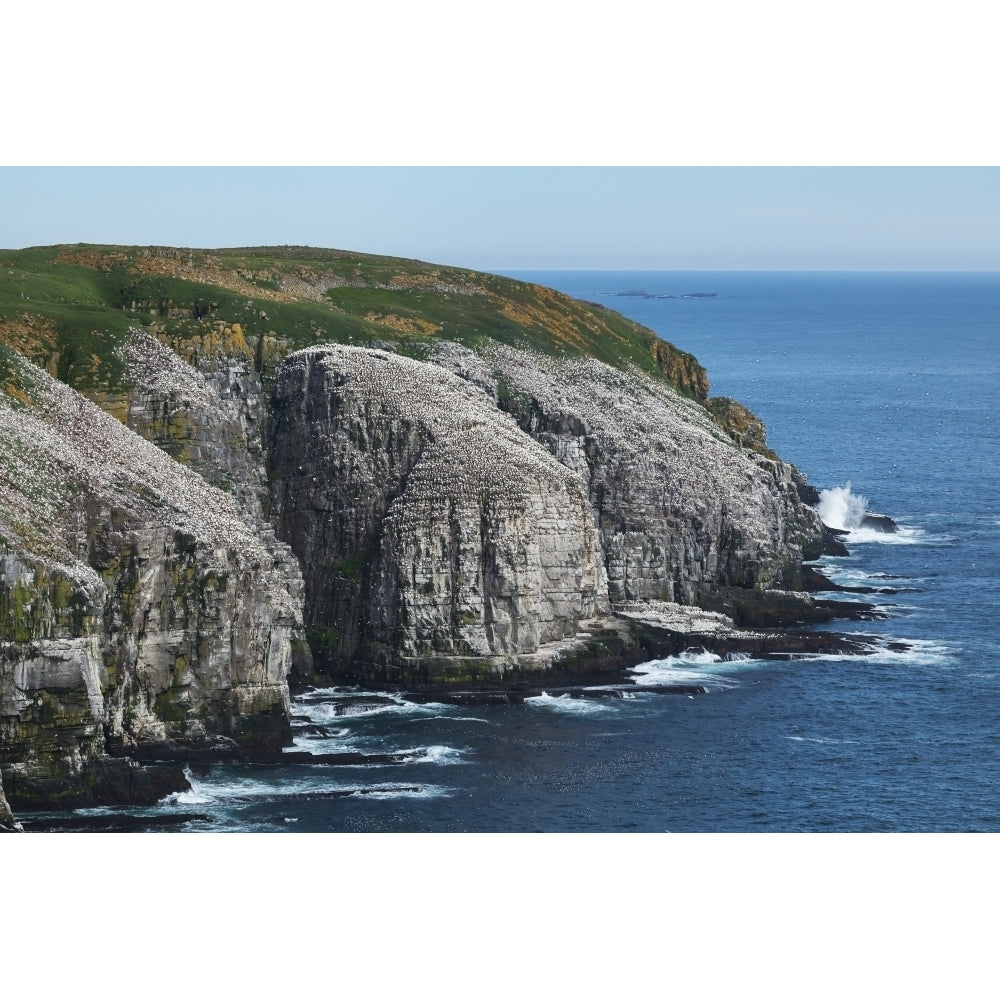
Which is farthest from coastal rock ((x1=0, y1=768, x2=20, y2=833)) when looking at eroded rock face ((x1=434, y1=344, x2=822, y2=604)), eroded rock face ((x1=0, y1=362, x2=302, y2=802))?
eroded rock face ((x1=434, y1=344, x2=822, y2=604))

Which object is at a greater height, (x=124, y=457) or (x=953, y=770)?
(x=124, y=457)

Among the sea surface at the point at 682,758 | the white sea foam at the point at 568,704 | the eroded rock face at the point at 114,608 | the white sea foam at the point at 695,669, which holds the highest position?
the eroded rock face at the point at 114,608

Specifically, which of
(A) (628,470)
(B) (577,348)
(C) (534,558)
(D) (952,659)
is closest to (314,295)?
(B) (577,348)

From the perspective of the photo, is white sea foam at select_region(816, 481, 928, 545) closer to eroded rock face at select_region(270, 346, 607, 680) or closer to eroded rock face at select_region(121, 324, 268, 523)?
eroded rock face at select_region(270, 346, 607, 680)

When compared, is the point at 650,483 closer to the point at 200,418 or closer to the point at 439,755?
the point at 200,418

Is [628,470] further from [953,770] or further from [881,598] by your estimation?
[953,770]

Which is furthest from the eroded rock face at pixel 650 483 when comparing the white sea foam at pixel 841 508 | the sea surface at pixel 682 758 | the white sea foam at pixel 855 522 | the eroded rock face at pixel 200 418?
the white sea foam at pixel 841 508

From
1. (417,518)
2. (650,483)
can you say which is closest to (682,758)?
(417,518)

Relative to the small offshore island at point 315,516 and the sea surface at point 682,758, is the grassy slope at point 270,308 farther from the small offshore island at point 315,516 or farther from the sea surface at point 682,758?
the sea surface at point 682,758
